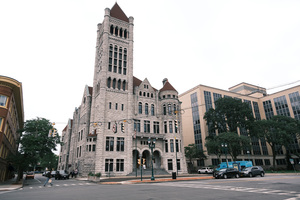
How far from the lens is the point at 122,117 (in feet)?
144

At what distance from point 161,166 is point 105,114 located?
17.1 meters

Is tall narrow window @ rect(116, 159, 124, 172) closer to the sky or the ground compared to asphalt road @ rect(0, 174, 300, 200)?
closer to the sky

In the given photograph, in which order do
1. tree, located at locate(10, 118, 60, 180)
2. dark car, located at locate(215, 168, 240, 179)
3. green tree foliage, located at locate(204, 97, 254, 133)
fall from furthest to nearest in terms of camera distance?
1. green tree foliage, located at locate(204, 97, 254, 133)
2. tree, located at locate(10, 118, 60, 180)
3. dark car, located at locate(215, 168, 240, 179)

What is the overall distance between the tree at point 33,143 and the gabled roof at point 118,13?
3188 cm

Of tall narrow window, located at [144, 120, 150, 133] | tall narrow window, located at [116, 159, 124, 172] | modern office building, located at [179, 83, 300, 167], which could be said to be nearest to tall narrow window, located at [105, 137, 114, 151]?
tall narrow window, located at [116, 159, 124, 172]

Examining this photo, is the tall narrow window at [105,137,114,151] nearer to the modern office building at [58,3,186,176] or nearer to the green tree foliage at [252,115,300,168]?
the modern office building at [58,3,186,176]

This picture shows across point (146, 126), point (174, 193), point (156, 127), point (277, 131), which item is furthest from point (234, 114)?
point (174, 193)

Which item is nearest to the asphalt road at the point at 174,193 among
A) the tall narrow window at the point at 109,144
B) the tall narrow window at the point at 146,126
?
the tall narrow window at the point at 109,144

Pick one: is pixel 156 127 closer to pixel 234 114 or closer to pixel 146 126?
pixel 146 126

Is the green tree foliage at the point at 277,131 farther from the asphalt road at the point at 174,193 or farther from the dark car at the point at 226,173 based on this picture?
the asphalt road at the point at 174,193

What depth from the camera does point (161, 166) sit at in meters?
44.5

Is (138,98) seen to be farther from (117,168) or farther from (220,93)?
(220,93)

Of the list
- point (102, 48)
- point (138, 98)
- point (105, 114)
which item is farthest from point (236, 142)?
point (102, 48)

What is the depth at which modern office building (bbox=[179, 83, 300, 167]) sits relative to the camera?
202 ft
